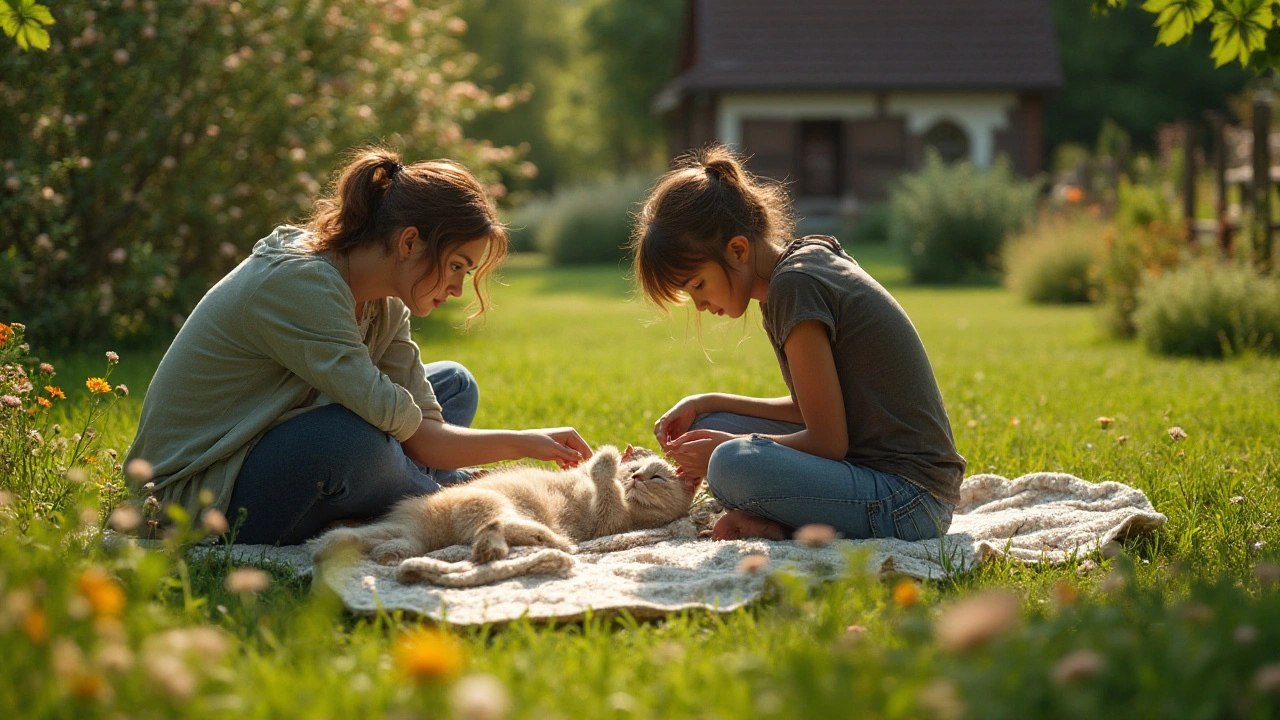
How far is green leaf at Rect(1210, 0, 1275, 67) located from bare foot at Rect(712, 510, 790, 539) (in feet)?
6.30

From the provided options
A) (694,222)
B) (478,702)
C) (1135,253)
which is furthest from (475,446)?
(1135,253)

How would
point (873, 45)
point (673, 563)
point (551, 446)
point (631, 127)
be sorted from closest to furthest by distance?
1. point (673, 563)
2. point (551, 446)
3. point (873, 45)
4. point (631, 127)

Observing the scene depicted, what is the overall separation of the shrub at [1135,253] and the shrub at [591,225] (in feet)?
43.8

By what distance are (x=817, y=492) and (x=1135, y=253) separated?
768 cm

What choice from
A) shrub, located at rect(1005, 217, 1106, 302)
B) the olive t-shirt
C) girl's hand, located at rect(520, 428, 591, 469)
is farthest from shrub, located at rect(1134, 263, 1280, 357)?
girl's hand, located at rect(520, 428, 591, 469)

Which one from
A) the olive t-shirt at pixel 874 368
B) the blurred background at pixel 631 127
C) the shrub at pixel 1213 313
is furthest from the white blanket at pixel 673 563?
the shrub at pixel 1213 313

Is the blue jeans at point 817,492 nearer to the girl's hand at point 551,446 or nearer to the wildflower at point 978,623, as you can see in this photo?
the girl's hand at point 551,446

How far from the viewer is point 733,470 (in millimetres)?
3309

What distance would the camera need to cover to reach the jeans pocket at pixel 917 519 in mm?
3371

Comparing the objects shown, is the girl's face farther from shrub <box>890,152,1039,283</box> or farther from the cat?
shrub <box>890,152,1039,283</box>

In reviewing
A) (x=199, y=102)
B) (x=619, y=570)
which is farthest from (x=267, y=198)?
(x=619, y=570)

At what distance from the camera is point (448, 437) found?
3.56 m

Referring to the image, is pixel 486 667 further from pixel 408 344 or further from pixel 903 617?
pixel 408 344

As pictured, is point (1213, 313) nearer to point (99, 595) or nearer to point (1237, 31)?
point (1237, 31)
